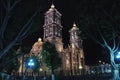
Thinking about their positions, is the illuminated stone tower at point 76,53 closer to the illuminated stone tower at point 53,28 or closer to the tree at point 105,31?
the illuminated stone tower at point 53,28

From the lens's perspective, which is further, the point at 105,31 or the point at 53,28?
the point at 53,28

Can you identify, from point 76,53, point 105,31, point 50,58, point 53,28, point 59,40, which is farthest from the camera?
point 76,53

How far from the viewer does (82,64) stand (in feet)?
376

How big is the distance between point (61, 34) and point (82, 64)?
1934 centimetres

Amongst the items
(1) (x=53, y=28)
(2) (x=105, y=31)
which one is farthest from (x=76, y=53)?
(2) (x=105, y=31)

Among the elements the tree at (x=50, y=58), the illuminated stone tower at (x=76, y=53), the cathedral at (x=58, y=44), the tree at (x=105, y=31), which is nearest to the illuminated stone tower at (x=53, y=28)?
the cathedral at (x=58, y=44)

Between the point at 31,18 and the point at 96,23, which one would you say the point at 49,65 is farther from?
the point at 31,18

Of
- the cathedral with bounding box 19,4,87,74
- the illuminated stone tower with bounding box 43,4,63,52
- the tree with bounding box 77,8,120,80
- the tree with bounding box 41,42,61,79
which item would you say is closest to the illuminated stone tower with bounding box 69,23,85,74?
the cathedral with bounding box 19,4,87,74

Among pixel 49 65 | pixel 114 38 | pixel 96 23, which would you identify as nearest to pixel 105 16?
pixel 96 23

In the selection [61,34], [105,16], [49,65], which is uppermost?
[61,34]

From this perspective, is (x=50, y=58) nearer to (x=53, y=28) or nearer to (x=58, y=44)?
(x=53, y=28)

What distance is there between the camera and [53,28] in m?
104

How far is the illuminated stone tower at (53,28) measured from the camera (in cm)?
10300

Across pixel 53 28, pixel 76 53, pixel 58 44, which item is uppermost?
pixel 53 28
